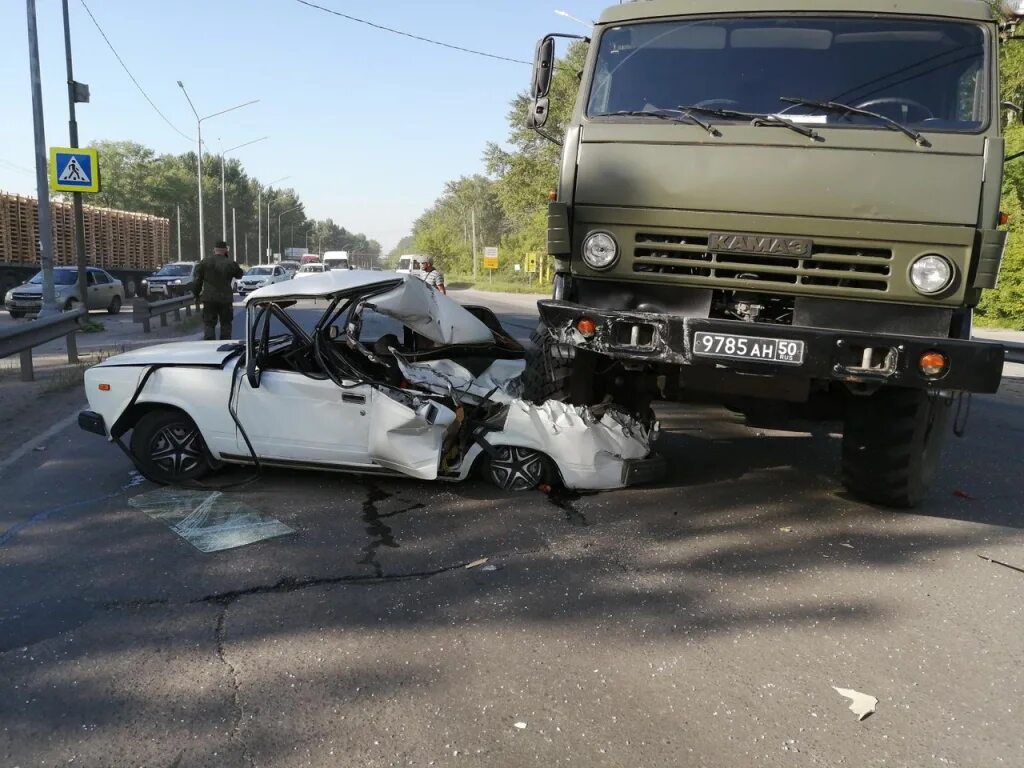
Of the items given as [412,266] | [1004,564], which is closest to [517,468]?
[1004,564]

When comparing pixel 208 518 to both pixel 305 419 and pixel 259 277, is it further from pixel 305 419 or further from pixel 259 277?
pixel 259 277

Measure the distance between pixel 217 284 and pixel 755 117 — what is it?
1058 centimetres

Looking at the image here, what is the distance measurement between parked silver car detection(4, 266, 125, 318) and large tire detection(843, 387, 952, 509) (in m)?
18.5

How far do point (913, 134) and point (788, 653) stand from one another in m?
2.92

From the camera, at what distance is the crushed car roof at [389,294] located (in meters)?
5.29

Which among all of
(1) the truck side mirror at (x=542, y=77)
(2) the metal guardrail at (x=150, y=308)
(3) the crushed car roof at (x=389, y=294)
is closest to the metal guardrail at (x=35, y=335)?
(2) the metal guardrail at (x=150, y=308)

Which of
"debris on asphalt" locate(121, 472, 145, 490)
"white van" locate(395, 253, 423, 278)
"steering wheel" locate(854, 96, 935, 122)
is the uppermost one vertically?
"steering wheel" locate(854, 96, 935, 122)

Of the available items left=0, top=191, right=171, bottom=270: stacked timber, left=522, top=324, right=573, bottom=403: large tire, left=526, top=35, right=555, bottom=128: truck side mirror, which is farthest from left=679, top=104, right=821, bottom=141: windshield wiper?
left=0, top=191, right=171, bottom=270: stacked timber

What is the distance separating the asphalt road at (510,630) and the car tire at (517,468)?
0.12 metres

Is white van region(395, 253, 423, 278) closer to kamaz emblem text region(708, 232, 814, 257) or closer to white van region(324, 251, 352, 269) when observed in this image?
kamaz emblem text region(708, 232, 814, 257)

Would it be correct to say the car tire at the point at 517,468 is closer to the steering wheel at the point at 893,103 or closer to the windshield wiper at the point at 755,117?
the windshield wiper at the point at 755,117

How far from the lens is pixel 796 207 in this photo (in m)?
4.43

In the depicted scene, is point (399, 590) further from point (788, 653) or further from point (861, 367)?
point (861, 367)

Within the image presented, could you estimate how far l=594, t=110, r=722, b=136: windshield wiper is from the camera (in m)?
4.63
